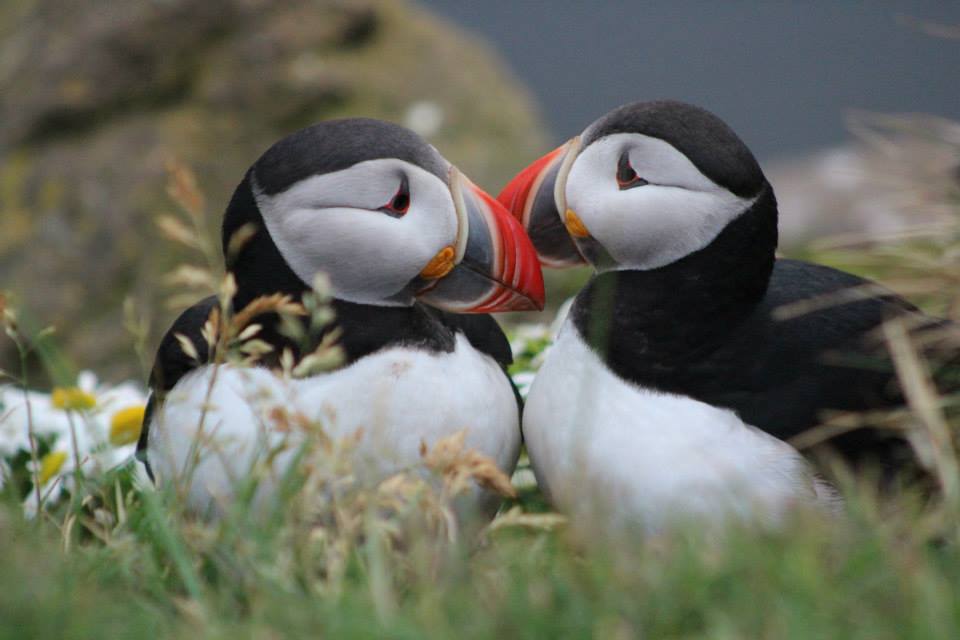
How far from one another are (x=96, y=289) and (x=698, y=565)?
561 cm

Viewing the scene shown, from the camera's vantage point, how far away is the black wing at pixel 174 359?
3.16 m

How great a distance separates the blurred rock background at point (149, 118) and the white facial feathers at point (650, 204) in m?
4.40

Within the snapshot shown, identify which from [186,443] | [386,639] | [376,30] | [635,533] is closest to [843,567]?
[635,533]

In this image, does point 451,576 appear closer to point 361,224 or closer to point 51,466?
point 361,224

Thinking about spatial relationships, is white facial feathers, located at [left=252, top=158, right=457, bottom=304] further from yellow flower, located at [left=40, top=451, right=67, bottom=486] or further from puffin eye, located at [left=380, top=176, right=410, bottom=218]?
yellow flower, located at [left=40, top=451, right=67, bottom=486]

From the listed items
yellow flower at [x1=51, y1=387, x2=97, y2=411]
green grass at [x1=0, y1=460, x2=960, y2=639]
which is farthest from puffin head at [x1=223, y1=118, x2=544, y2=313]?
green grass at [x1=0, y1=460, x2=960, y2=639]

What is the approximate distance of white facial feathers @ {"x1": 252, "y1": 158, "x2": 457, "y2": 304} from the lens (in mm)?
2785

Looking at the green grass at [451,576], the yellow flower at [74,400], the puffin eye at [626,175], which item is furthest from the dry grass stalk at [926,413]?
the yellow flower at [74,400]

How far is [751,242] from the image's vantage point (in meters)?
2.85

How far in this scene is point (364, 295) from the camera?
2.94m

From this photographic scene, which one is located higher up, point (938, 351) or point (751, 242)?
point (751, 242)

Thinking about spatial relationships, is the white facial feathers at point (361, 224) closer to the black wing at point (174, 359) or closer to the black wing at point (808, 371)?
the black wing at point (174, 359)

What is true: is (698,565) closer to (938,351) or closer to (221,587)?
(221,587)

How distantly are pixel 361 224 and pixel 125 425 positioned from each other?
1.51 metres
